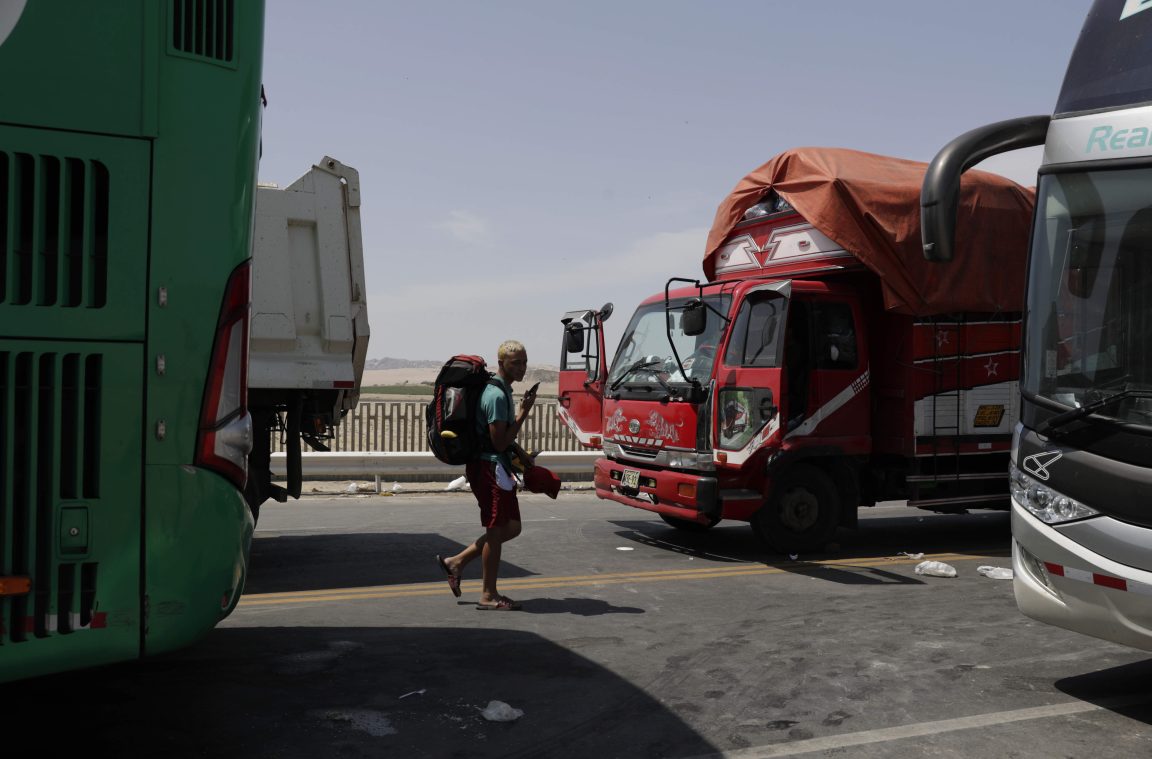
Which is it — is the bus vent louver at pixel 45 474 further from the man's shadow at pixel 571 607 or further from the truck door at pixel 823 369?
the truck door at pixel 823 369

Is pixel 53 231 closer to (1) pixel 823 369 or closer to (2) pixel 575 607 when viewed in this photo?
(2) pixel 575 607

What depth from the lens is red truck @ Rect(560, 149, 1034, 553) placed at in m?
9.12

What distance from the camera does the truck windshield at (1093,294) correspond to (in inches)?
182

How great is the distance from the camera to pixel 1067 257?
5.04 m

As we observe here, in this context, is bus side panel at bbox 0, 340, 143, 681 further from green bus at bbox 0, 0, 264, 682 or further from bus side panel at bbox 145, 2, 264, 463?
bus side panel at bbox 145, 2, 264, 463

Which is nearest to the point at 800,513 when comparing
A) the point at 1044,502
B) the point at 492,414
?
the point at 492,414

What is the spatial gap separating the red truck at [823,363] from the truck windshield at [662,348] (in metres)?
0.02

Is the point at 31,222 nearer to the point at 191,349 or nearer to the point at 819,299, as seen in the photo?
the point at 191,349

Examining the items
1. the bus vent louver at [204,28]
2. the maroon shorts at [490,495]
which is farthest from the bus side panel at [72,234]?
the maroon shorts at [490,495]

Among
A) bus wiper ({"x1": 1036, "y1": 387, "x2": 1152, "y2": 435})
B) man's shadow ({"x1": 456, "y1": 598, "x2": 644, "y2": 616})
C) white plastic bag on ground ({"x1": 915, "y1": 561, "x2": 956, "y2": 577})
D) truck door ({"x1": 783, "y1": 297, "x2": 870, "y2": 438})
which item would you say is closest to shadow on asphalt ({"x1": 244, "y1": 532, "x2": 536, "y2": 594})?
man's shadow ({"x1": 456, "y1": 598, "x2": 644, "y2": 616})

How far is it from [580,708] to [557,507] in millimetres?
8235

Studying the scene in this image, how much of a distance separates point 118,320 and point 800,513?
7224mm

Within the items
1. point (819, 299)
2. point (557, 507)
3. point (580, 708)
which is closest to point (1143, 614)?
point (580, 708)

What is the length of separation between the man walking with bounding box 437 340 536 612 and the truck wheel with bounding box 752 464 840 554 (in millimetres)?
3080
